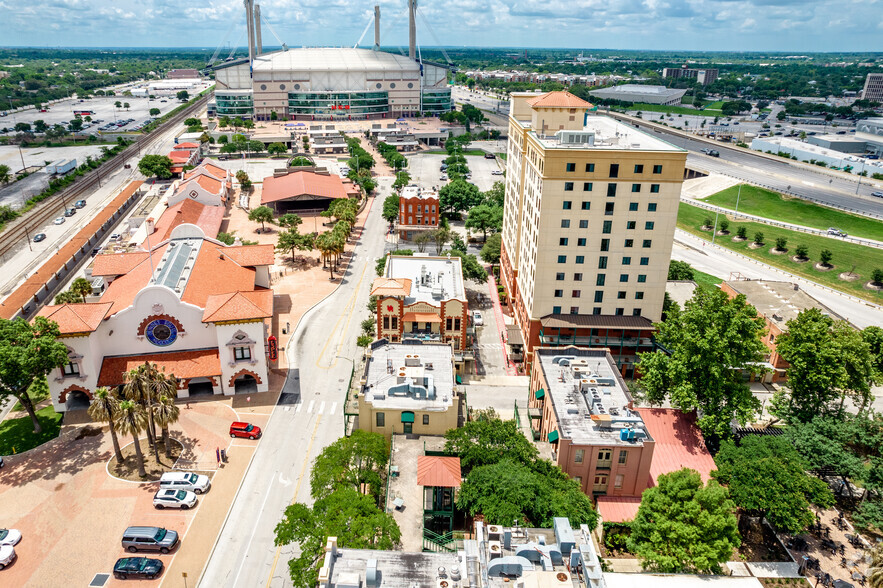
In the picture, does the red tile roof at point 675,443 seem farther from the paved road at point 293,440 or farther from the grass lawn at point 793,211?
the grass lawn at point 793,211

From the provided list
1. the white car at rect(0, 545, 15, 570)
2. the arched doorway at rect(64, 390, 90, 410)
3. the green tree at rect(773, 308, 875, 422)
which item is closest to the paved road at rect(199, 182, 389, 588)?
the white car at rect(0, 545, 15, 570)

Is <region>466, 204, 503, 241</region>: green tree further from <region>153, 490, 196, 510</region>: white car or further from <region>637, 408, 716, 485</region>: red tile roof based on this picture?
<region>153, 490, 196, 510</region>: white car

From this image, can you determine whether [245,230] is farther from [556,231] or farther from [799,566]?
[799,566]

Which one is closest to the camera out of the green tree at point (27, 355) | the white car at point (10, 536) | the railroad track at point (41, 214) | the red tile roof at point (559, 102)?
the white car at point (10, 536)

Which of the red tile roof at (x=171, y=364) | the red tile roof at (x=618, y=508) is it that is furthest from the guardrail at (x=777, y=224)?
the red tile roof at (x=171, y=364)

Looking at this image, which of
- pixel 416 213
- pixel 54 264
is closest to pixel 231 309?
pixel 54 264

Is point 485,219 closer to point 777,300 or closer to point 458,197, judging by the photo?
point 458,197
